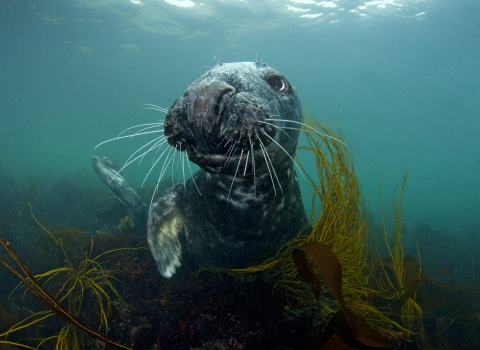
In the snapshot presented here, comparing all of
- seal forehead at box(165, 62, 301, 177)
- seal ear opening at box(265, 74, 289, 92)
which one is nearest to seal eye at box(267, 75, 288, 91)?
seal ear opening at box(265, 74, 289, 92)

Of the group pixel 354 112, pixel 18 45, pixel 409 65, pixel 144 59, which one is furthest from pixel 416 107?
pixel 18 45

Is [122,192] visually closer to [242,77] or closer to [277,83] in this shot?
[277,83]

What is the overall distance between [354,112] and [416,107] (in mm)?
11091

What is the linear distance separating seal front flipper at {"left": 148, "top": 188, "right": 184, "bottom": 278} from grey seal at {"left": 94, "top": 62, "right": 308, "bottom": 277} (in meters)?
0.01

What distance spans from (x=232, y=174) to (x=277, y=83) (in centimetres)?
86

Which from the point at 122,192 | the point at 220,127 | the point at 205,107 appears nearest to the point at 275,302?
the point at 220,127

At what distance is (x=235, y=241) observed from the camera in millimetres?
2777

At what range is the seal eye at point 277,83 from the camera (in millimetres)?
2358

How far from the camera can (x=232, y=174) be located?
230 cm

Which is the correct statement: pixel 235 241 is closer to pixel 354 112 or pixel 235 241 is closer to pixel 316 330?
pixel 316 330

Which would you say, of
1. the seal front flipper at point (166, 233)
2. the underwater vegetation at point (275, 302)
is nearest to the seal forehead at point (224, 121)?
the underwater vegetation at point (275, 302)

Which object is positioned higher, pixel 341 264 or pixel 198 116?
pixel 198 116

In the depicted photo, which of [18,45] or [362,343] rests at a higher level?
[18,45]

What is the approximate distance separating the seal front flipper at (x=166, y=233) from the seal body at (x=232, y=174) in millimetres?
10
